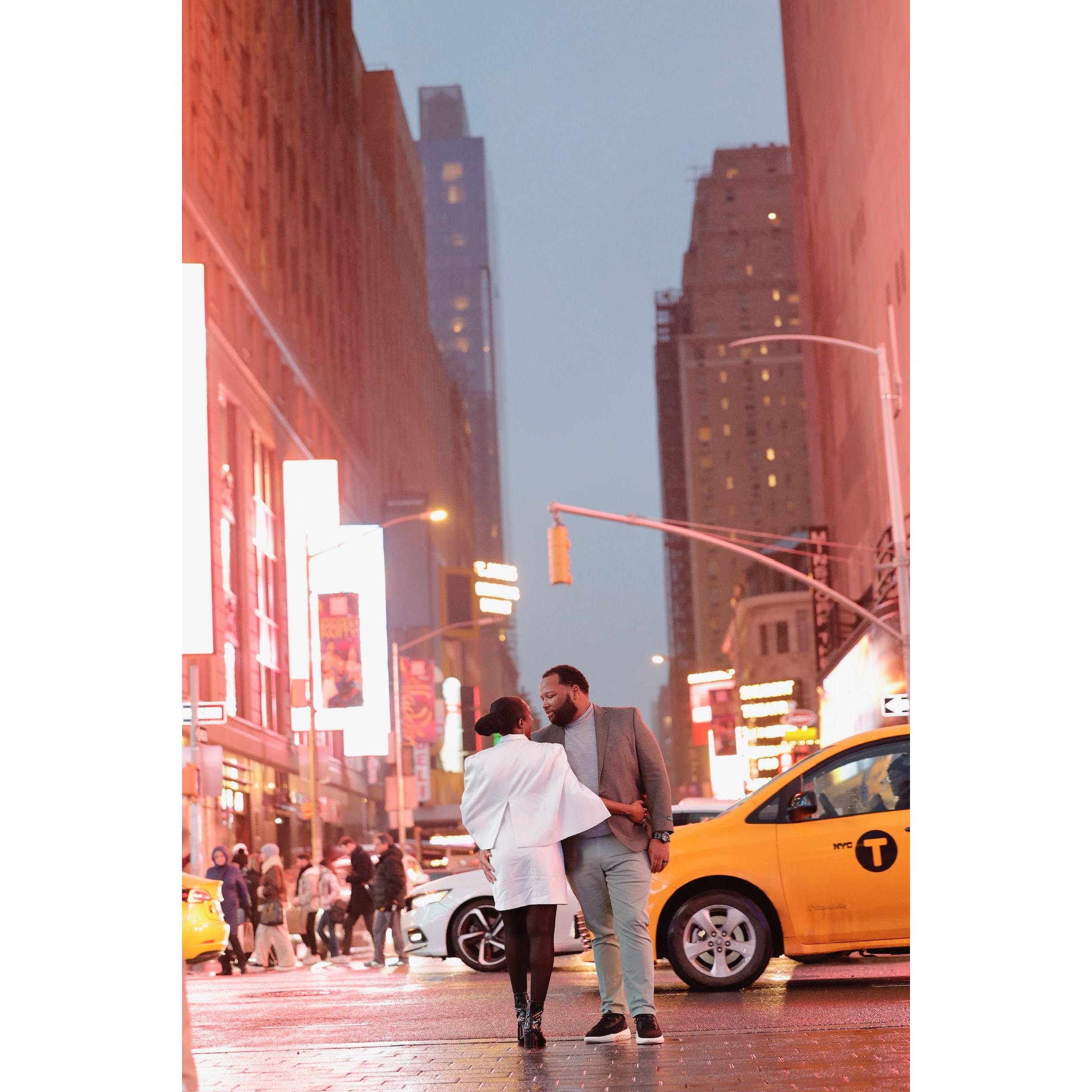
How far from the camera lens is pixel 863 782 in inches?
492

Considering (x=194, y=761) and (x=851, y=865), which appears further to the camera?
(x=194, y=761)

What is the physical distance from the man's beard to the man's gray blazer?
0.11m

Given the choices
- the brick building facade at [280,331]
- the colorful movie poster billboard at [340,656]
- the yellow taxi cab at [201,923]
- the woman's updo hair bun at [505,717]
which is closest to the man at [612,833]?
the woman's updo hair bun at [505,717]

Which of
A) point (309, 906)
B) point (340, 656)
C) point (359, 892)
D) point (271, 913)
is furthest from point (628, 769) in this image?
point (340, 656)

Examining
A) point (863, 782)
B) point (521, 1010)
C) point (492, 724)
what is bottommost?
point (521, 1010)

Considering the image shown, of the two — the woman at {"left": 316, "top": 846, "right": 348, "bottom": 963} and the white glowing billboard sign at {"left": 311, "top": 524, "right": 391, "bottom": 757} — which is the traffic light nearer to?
the woman at {"left": 316, "top": 846, "right": 348, "bottom": 963}

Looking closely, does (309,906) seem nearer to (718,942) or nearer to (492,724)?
(718,942)

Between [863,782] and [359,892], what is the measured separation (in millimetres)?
12655

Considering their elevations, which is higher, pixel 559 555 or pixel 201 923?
pixel 559 555

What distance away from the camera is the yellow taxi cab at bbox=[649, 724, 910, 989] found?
1203 centimetres

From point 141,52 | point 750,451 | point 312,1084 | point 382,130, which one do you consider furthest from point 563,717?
point 750,451

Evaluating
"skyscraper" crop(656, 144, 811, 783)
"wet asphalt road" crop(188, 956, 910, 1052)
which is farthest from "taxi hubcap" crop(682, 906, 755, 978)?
"skyscraper" crop(656, 144, 811, 783)

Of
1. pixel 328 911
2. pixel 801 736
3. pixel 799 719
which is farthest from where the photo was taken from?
pixel 801 736

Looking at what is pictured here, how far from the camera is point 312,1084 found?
733 cm
